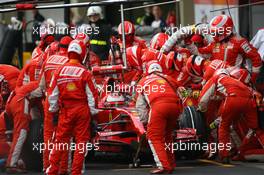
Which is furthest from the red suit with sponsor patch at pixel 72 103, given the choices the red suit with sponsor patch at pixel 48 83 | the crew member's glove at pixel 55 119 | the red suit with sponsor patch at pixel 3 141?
the red suit with sponsor patch at pixel 3 141

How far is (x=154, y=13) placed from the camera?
24.9m

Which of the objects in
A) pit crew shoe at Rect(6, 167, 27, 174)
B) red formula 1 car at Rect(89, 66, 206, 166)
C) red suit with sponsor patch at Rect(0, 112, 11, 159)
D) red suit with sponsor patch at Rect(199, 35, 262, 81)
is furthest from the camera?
red suit with sponsor patch at Rect(199, 35, 262, 81)

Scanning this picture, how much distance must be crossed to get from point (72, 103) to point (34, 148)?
162cm

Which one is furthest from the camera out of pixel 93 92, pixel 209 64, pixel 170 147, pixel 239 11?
pixel 239 11

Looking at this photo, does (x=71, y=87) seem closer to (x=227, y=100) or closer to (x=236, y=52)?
(x=227, y=100)

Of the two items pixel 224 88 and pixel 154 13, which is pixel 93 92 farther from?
pixel 154 13

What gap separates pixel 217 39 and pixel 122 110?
8.48ft

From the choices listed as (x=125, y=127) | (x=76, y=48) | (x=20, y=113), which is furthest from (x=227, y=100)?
(x=20, y=113)

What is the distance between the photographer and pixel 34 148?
49.7 feet

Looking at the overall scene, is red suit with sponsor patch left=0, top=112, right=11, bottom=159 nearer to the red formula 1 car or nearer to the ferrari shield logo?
the red formula 1 car

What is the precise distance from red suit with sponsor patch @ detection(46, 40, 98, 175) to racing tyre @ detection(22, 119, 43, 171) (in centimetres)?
128

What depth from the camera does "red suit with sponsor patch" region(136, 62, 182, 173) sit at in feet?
48.3

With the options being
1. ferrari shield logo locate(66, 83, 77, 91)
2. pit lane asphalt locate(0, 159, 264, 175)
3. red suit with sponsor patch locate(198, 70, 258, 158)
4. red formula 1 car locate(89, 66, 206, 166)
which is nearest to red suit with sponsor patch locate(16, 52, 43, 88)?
red formula 1 car locate(89, 66, 206, 166)

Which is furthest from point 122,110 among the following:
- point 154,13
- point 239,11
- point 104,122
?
point 154,13
